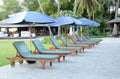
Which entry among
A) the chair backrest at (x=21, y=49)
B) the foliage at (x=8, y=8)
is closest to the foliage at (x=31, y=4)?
the foliage at (x=8, y=8)

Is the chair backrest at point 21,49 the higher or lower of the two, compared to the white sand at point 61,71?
higher

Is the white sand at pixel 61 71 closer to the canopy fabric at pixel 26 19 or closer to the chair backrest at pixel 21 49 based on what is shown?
the chair backrest at pixel 21 49

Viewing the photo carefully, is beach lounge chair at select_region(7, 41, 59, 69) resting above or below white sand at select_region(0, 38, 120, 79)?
above

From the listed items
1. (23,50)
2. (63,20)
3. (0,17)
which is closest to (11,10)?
(0,17)

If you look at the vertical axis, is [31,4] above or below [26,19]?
above

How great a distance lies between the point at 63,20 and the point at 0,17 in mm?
53468

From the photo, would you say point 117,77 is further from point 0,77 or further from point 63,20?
point 63,20

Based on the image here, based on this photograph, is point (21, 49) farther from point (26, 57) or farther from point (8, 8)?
point (8, 8)

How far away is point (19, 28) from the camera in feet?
196

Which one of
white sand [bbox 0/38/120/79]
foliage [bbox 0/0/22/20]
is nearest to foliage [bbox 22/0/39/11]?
foliage [bbox 0/0/22/20]

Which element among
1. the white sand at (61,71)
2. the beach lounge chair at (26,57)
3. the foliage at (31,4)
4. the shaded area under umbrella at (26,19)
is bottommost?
the white sand at (61,71)

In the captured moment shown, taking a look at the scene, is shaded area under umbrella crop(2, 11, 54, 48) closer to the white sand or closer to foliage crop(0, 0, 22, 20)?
the white sand

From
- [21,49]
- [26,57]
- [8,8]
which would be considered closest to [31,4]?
[8,8]

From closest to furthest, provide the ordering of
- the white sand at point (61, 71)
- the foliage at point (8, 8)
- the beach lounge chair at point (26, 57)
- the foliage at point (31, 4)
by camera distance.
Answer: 1. the white sand at point (61, 71)
2. the beach lounge chair at point (26, 57)
3. the foliage at point (31, 4)
4. the foliage at point (8, 8)
